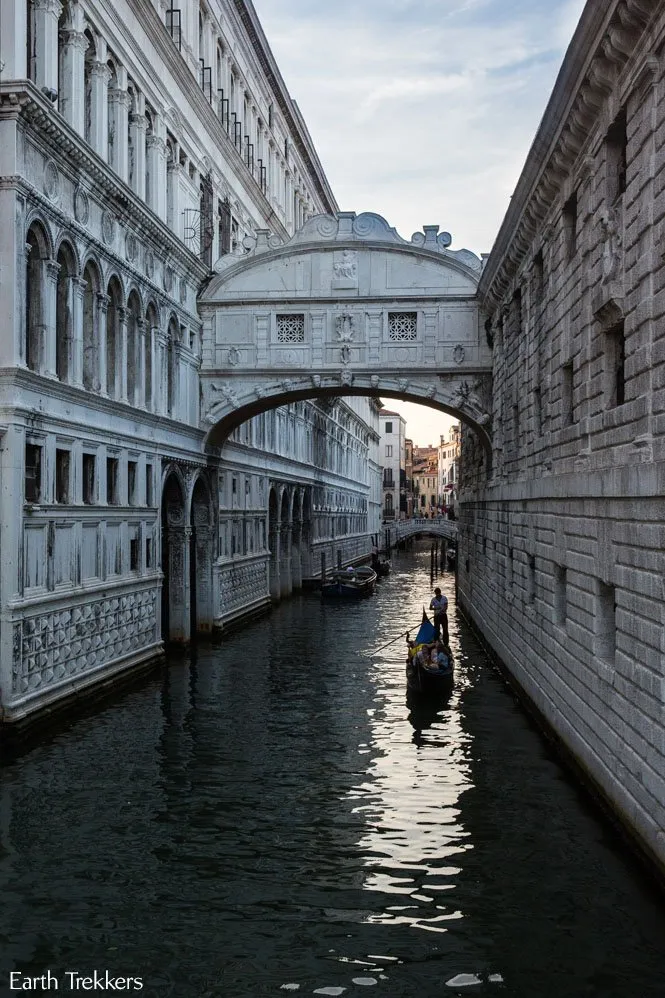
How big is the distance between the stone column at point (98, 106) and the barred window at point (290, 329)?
634 cm

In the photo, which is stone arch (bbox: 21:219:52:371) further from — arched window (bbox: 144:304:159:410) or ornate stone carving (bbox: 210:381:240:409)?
ornate stone carving (bbox: 210:381:240:409)

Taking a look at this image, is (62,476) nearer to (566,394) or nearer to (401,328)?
(566,394)

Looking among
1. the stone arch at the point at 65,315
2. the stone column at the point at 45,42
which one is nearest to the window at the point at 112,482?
the stone arch at the point at 65,315

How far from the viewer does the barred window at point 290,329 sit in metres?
21.7

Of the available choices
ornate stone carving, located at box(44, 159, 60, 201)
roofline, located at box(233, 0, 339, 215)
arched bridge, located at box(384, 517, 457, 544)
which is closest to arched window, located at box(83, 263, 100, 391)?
ornate stone carving, located at box(44, 159, 60, 201)

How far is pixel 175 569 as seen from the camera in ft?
70.7

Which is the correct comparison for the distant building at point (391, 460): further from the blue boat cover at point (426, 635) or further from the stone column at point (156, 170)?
the blue boat cover at point (426, 635)

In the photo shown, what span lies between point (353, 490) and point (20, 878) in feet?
156

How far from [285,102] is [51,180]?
67.6 feet

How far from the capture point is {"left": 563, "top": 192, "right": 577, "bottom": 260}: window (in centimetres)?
1323

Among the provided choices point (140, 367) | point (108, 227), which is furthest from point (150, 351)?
point (108, 227)

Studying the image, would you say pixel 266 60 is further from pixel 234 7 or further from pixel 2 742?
pixel 2 742

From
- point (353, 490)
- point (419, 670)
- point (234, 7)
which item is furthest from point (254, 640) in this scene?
point (353, 490)

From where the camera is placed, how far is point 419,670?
52.3 feet
